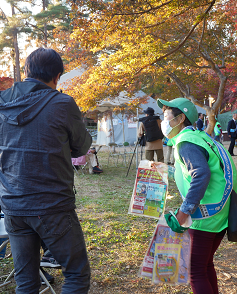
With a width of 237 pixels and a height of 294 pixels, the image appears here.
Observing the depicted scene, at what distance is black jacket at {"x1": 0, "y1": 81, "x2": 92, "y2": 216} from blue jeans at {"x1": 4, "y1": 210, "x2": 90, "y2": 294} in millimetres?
62

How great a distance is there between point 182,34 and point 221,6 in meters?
1.76

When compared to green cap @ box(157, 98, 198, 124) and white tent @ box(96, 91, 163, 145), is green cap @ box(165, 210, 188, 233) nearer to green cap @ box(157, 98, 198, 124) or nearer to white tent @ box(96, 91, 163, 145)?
green cap @ box(157, 98, 198, 124)

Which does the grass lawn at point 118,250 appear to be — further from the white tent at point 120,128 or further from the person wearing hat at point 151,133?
the white tent at point 120,128

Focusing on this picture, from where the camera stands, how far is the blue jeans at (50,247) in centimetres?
141

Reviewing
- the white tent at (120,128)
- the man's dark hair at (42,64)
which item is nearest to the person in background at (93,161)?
the man's dark hair at (42,64)

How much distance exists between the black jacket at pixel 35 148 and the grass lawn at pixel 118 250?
61.4 inches

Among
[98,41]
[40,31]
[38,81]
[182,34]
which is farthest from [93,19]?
[40,31]

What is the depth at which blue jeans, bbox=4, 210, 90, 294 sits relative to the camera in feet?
4.63

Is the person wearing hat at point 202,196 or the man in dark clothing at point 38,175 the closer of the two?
the man in dark clothing at point 38,175

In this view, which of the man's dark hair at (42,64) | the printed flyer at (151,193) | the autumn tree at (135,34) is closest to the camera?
the man's dark hair at (42,64)

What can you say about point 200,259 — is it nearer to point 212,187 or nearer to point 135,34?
point 212,187

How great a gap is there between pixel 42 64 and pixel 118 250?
261 cm

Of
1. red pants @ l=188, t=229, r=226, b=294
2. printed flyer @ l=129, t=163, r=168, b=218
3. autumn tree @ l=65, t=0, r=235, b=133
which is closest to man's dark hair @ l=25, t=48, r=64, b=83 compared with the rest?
printed flyer @ l=129, t=163, r=168, b=218

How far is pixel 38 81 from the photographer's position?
1.50 metres
